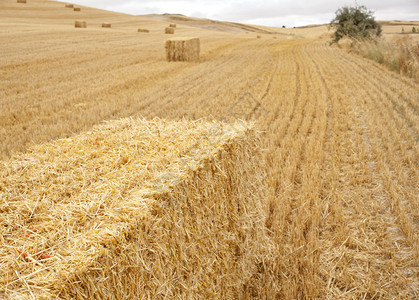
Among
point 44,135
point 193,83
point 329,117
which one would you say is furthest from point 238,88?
point 44,135

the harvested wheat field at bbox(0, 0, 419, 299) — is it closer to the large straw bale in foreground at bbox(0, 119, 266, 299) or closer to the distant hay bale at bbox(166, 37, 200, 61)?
the large straw bale in foreground at bbox(0, 119, 266, 299)

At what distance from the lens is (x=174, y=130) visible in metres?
3.11

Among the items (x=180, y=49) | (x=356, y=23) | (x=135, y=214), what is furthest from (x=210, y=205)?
(x=356, y=23)

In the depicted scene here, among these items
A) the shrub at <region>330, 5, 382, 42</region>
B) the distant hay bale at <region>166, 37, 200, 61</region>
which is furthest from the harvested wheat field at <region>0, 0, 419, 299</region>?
the shrub at <region>330, 5, 382, 42</region>

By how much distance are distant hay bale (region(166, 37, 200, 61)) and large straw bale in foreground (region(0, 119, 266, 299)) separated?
13.2m

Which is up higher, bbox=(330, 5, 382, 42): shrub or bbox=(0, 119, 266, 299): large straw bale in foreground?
bbox=(330, 5, 382, 42): shrub

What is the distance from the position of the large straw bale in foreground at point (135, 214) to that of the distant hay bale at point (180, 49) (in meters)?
13.2

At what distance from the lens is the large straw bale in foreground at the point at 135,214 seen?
155 cm

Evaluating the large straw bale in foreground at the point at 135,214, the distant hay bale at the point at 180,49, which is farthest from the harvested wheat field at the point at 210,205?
the distant hay bale at the point at 180,49

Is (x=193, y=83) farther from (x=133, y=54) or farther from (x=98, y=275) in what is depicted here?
(x=98, y=275)

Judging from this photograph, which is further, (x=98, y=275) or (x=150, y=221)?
(x=150, y=221)

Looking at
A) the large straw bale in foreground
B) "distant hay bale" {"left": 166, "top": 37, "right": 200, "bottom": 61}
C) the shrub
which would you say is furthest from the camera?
the shrub

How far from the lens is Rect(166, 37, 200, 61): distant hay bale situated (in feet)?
51.6

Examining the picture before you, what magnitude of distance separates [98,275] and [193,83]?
10.4m
